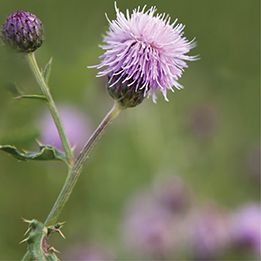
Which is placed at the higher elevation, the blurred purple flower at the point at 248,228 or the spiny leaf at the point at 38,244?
the blurred purple flower at the point at 248,228

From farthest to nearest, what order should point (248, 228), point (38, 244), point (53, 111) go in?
1. point (248, 228)
2. point (53, 111)
3. point (38, 244)

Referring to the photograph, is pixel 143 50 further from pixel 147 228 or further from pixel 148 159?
pixel 148 159

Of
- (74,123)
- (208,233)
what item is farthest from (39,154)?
(74,123)

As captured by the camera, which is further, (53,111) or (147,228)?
(147,228)

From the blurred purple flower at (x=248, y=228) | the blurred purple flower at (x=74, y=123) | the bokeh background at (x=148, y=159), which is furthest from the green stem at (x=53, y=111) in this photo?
the blurred purple flower at (x=74, y=123)

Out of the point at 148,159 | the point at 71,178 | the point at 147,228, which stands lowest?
the point at 71,178

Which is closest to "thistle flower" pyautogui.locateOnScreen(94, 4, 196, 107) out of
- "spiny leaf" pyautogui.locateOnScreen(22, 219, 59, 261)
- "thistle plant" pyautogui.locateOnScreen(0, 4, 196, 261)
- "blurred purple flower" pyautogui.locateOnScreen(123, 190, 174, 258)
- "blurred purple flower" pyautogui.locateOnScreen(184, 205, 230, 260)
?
"thistle plant" pyautogui.locateOnScreen(0, 4, 196, 261)

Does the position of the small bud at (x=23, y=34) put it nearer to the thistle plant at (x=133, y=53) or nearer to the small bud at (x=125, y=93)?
the thistle plant at (x=133, y=53)
